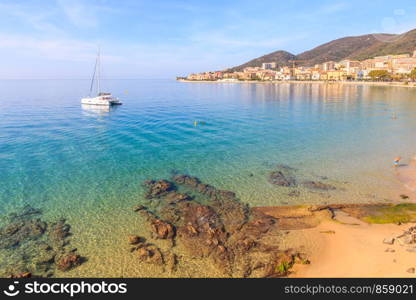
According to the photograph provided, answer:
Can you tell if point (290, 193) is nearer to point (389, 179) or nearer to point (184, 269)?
point (389, 179)

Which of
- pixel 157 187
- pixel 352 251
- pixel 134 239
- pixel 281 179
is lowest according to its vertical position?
pixel 352 251

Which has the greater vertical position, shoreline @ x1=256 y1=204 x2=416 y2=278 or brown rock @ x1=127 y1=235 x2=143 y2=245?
brown rock @ x1=127 y1=235 x2=143 y2=245

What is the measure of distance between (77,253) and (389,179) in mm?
21752

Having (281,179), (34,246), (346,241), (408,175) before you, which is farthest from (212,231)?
(408,175)

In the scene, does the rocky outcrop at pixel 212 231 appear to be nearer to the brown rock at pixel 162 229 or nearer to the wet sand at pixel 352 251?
the brown rock at pixel 162 229

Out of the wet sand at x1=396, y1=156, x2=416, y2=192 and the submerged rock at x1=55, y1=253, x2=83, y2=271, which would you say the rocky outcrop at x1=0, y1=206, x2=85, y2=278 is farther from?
the wet sand at x1=396, y1=156, x2=416, y2=192

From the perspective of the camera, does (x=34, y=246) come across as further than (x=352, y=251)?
Yes

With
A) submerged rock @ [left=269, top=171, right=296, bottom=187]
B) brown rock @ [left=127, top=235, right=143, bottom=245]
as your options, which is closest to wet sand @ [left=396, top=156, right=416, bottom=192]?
submerged rock @ [left=269, top=171, right=296, bottom=187]

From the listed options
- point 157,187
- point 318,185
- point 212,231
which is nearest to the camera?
point 212,231

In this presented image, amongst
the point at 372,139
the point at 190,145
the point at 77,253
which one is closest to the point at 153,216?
the point at 77,253

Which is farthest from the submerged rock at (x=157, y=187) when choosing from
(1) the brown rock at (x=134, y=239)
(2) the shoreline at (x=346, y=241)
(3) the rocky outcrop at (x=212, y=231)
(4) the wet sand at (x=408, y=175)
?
(4) the wet sand at (x=408, y=175)

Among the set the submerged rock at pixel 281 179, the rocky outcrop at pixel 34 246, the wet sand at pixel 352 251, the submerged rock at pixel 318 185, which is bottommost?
the wet sand at pixel 352 251

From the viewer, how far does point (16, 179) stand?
62.5ft

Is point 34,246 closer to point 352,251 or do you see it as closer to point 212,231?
point 212,231
